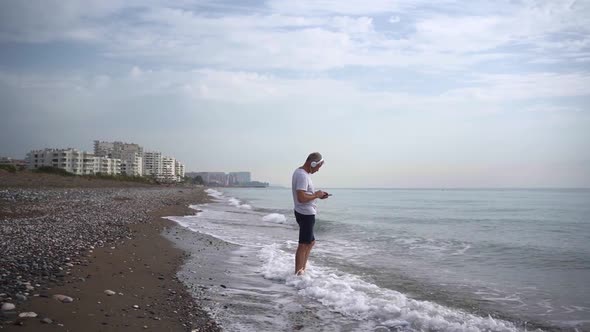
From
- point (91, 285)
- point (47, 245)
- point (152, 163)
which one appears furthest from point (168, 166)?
point (91, 285)

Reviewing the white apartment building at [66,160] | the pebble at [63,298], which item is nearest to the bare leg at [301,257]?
the pebble at [63,298]

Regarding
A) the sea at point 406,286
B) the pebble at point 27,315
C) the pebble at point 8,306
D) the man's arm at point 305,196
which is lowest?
the sea at point 406,286

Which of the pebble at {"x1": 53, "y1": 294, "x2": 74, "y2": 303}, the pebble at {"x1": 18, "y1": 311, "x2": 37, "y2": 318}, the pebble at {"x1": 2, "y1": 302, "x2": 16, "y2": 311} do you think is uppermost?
the pebble at {"x1": 2, "y1": 302, "x2": 16, "y2": 311}

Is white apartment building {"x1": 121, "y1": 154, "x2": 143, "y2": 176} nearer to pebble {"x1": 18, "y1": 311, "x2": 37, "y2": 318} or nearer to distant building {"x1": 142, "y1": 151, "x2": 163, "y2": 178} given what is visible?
distant building {"x1": 142, "y1": 151, "x2": 163, "y2": 178}

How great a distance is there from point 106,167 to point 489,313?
134 meters

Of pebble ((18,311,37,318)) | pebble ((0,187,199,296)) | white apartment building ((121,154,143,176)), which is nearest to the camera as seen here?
pebble ((18,311,37,318))

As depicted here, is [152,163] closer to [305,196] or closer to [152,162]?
[152,162]

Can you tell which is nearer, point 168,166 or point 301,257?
point 301,257

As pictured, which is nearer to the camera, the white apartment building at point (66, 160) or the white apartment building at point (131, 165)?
the white apartment building at point (66, 160)

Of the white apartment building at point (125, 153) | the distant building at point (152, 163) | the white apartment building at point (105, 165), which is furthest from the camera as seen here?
the distant building at point (152, 163)

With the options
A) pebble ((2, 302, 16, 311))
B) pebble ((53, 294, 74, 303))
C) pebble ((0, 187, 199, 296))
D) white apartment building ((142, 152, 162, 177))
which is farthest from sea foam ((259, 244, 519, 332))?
white apartment building ((142, 152, 162, 177))

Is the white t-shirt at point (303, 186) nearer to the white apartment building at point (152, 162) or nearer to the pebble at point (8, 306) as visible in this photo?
the pebble at point (8, 306)

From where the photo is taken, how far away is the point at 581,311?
211 inches

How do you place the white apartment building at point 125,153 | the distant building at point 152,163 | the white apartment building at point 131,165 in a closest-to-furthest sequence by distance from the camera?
1. the white apartment building at point 131,165
2. the white apartment building at point 125,153
3. the distant building at point 152,163
